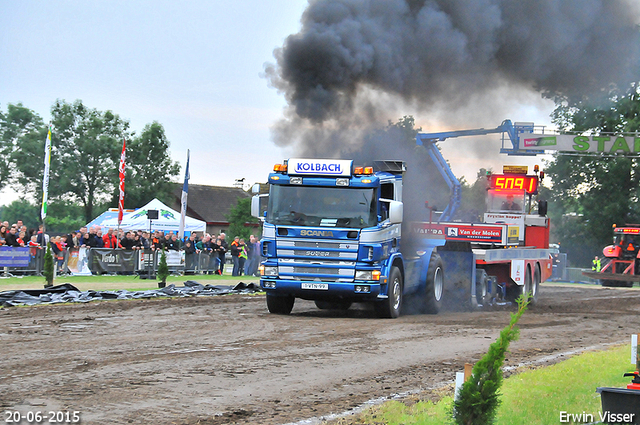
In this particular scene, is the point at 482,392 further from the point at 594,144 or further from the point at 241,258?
the point at 594,144

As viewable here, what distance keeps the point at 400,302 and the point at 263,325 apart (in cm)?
353

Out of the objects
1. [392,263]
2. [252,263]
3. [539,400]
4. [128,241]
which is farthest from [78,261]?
[539,400]

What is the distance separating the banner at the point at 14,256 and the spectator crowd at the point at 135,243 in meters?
0.19

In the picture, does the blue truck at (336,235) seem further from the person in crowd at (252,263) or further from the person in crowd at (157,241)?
the person in crowd at (252,263)

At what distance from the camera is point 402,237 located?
1602cm

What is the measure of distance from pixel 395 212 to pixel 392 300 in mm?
1868

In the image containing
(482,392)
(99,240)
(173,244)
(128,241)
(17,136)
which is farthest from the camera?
(17,136)

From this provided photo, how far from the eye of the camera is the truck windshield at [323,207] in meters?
14.5

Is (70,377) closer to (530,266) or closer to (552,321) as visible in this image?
(552,321)

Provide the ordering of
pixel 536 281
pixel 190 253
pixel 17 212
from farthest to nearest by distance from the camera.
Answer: pixel 17 212 < pixel 190 253 < pixel 536 281

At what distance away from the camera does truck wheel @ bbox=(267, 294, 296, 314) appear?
1567cm

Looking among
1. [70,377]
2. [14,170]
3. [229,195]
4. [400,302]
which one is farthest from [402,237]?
[229,195]

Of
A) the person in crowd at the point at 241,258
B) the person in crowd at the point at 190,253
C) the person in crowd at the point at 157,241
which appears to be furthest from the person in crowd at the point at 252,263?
the person in crowd at the point at 157,241

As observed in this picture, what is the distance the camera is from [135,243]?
27375mm
